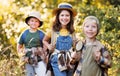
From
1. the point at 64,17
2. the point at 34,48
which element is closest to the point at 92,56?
the point at 64,17

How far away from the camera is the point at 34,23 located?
838 centimetres

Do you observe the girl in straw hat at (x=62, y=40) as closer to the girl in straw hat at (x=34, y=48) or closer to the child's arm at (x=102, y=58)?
the girl in straw hat at (x=34, y=48)

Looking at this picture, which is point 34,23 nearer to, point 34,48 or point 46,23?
point 34,48

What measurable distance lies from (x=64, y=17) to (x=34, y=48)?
0.72m

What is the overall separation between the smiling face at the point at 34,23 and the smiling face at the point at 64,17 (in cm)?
51

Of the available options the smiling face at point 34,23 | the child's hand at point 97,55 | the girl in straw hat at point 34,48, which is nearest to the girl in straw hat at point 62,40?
the girl in straw hat at point 34,48

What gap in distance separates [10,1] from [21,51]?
9.82 metres

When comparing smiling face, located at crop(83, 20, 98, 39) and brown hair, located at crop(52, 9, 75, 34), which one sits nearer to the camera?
smiling face, located at crop(83, 20, 98, 39)

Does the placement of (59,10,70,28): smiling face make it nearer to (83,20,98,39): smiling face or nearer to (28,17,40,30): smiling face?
(28,17,40,30): smiling face

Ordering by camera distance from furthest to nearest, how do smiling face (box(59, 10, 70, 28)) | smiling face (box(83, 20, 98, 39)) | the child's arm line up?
smiling face (box(59, 10, 70, 28))
smiling face (box(83, 20, 98, 39))
the child's arm

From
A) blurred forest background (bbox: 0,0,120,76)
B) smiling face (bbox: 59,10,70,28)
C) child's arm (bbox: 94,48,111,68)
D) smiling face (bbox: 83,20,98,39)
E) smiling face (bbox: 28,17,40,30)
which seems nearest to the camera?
child's arm (bbox: 94,48,111,68)

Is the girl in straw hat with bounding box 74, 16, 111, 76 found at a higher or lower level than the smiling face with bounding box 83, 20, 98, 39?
lower

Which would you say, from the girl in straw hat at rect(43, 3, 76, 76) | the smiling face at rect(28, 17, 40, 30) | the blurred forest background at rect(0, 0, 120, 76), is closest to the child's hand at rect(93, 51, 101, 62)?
the girl in straw hat at rect(43, 3, 76, 76)

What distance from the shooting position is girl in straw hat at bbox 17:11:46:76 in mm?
8250
